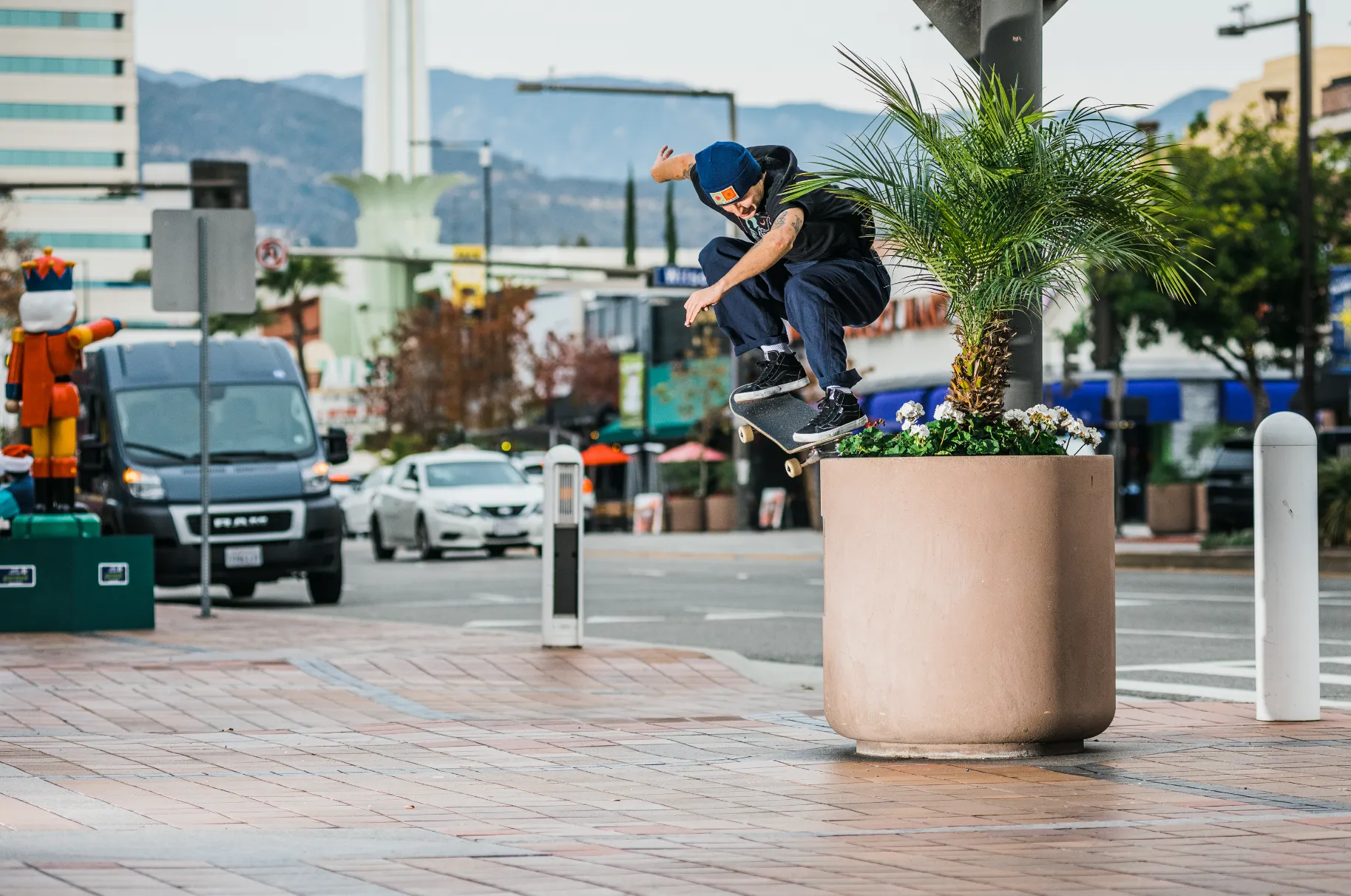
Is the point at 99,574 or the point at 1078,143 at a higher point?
the point at 1078,143

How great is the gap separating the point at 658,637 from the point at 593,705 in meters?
5.21

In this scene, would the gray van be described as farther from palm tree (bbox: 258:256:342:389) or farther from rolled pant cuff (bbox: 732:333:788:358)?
palm tree (bbox: 258:256:342:389)

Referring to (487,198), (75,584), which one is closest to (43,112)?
(487,198)

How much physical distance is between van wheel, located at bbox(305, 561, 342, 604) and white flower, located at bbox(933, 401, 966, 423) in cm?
1376

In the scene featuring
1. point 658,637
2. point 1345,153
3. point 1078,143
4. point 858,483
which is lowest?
point 658,637

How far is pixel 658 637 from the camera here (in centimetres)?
1525

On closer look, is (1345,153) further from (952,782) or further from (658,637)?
(952,782)

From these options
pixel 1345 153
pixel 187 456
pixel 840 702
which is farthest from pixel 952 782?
pixel 1345 153

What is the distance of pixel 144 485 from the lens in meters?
19.7

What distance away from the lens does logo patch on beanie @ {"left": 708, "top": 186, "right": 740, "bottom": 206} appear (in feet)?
21.9

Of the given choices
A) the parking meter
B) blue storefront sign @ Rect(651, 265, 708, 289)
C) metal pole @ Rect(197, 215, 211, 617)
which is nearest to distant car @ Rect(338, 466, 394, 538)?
blue storefront sign @ Rect(651, 265, 708, 289)

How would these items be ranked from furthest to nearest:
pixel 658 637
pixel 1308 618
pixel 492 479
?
pixel 492 479, pixel 658 637, pixel 1308 618

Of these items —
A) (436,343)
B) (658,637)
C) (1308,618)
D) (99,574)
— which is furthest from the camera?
(436,343)

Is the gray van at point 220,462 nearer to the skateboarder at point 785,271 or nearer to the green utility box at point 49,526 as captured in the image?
the green utility box at point 49,526
